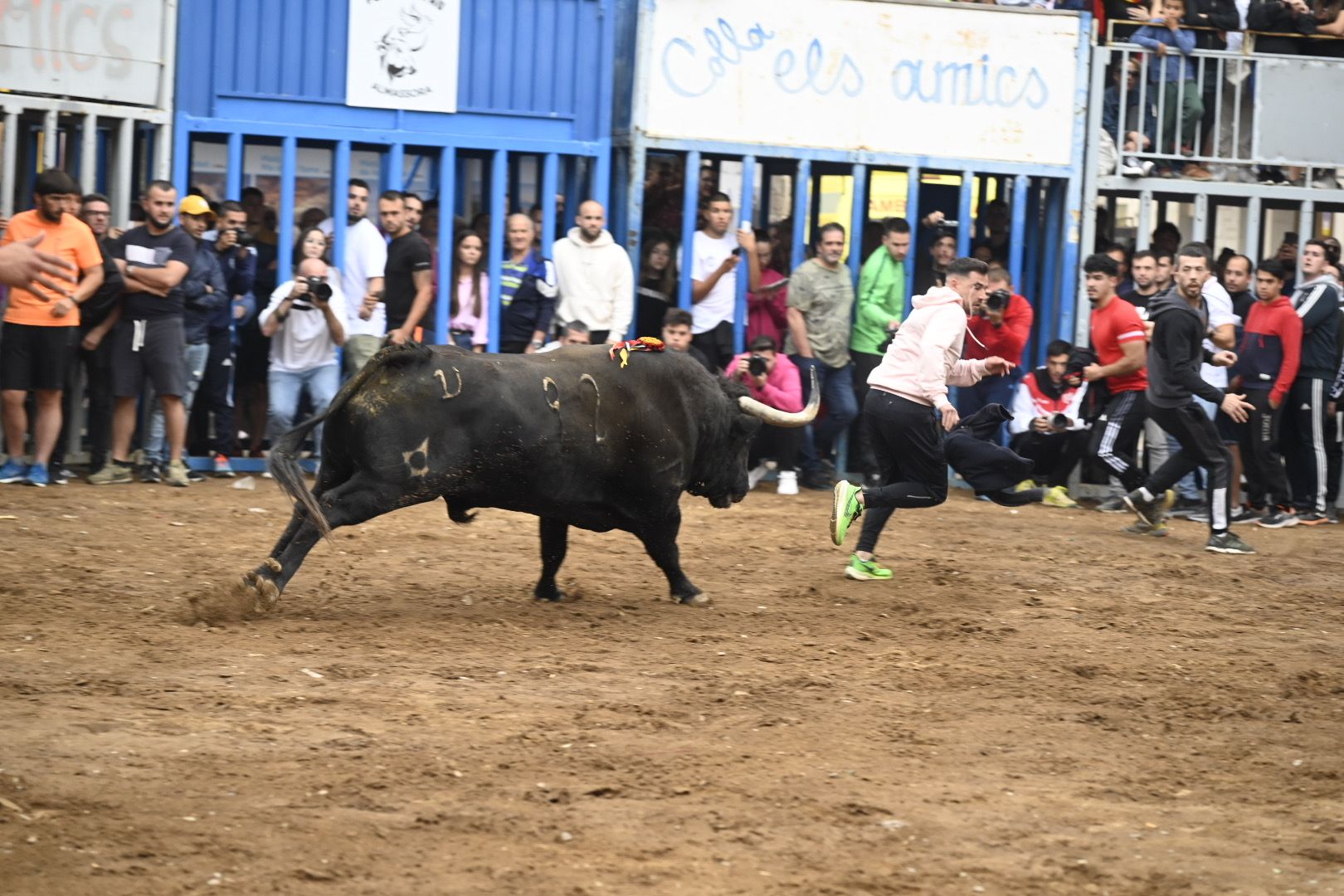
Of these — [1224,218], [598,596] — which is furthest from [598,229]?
[1224,218]

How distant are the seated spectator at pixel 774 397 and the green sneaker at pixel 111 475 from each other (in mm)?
4238

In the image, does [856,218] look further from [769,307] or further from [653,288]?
[653,288]

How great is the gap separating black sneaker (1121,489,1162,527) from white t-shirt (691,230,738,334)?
3423 millimetres

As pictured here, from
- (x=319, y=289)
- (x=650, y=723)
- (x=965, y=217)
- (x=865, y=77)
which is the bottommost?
(x=650, y=723)

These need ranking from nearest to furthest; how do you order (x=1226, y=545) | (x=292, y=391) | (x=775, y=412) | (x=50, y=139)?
(x=775, y=412) < (x=1226, y=545) < (x=50, y=139) < (x=292, y=391)

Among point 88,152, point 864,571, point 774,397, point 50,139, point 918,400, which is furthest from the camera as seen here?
point 774,397

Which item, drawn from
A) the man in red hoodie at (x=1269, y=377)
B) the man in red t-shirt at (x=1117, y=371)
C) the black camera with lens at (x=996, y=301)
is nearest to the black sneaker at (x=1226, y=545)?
the man in red t-shirt at (x=1117, y=371)

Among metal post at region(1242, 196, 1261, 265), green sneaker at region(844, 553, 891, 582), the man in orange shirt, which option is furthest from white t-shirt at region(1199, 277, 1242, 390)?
the man in orange shirt

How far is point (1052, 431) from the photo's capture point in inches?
529

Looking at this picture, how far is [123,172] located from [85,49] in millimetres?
869

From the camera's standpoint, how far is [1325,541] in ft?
40.0

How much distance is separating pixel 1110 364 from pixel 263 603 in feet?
22.9

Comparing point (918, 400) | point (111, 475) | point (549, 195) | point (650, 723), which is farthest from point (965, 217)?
point (650, 723)

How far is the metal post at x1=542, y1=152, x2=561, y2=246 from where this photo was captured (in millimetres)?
13320
